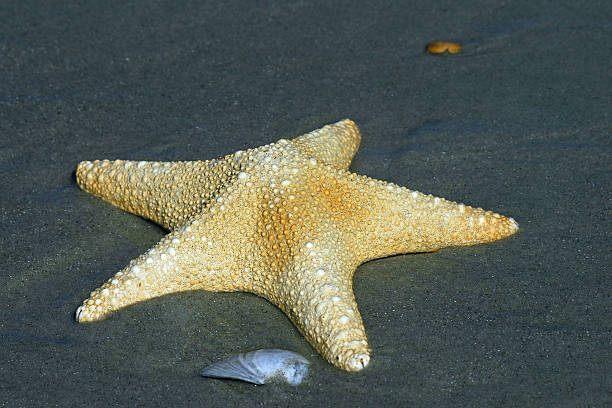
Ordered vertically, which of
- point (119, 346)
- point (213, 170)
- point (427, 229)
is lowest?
point (119, 346)

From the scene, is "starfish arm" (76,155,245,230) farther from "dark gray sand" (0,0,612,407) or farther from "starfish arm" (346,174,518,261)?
"starfish arm" (346,174,518,261)

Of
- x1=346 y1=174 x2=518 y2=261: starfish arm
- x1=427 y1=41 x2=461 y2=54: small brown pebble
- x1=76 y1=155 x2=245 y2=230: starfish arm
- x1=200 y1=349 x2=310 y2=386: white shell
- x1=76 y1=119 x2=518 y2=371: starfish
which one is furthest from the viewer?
x1=427 y1=41 x2=461 y2=54: small brown pebble

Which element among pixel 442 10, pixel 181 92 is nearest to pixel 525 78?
pixel 442 10

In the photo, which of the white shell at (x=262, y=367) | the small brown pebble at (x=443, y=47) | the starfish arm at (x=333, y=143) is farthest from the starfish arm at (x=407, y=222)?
the small brown pebble at (x=443, y=47)

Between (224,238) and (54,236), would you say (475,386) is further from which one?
(54,236)

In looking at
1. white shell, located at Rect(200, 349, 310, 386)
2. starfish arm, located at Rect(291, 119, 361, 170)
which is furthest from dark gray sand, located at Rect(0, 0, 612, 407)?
starfish arm, located at Rect(291, 119, 361, 170)

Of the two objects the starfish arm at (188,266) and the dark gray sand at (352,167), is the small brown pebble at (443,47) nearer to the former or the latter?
the dark gray sand at (352,167)
